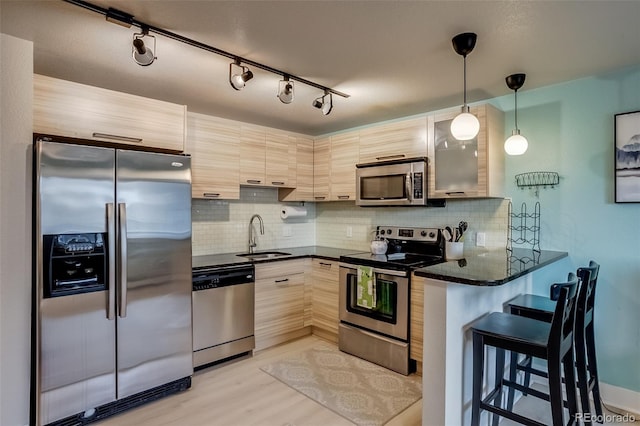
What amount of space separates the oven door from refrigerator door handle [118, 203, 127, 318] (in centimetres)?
183

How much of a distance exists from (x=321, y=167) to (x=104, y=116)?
89.0 inches

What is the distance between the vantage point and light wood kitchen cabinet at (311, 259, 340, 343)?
3.50 metres

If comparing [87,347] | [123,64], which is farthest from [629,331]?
[123,64]

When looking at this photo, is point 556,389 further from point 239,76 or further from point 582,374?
point 239,76

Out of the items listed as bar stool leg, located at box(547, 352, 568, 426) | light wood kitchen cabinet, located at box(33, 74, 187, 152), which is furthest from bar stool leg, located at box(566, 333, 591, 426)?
light wood kitchen cabinet, located at box(33, 74, 187, 152)

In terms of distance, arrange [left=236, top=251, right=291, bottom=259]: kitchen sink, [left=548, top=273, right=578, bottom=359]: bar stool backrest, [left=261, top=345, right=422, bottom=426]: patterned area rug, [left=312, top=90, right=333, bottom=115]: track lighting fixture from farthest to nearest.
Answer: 1. [left=236, top=251, right=291, bottom=259]: kitchen sink
2. [left=312, top=90, right=333, bottom=115]: track lighting fixture
3. [left=261, top=345, right=422, bottom=426]: patterned area rug
4. [left=548, top=273, right=578, bottom=359]: bar stool backrest

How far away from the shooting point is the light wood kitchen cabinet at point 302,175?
4.02 meters

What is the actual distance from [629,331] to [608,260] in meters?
0.50

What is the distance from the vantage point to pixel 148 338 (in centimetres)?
243

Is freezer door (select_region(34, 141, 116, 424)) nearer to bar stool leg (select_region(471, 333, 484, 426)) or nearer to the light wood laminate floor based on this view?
the light wood laminate floor

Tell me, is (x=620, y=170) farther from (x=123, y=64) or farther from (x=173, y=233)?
(x=123, y=64)

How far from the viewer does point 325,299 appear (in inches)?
141

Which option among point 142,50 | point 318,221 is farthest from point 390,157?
point 142,50

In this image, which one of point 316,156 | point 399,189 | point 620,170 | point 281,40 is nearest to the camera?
point 281,40
